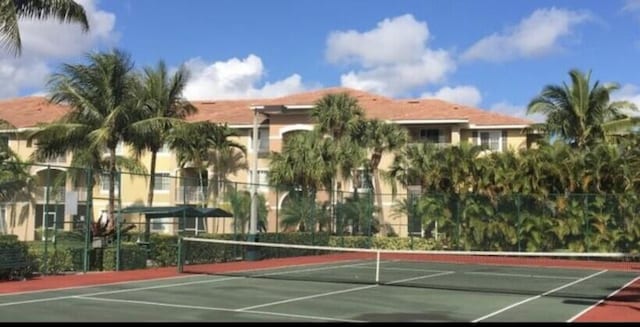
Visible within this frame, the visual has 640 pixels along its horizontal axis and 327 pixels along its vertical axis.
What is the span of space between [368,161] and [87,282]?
2495 centimetres

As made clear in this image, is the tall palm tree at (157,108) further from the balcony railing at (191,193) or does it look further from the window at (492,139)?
the window at (492,139)

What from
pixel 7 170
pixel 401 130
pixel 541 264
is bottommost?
pixel 541 264

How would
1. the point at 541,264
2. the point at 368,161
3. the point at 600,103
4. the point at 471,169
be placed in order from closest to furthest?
the point at 541,264 < the point at 471,169 < the point at 600,103 < the point at 368,161

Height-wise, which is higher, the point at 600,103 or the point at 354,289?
the point at 600,103

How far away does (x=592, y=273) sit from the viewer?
2541 centimetres

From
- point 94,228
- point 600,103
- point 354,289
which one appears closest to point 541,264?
point 600,103

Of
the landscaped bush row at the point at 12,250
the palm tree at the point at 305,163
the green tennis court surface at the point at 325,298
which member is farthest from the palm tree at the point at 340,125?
the landscaped bush row at the point at 12,250

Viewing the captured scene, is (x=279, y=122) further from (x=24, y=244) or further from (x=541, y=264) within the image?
(x=24, y=244)

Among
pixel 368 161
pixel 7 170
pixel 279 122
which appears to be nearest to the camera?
pixel 7 170

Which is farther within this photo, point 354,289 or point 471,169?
point 471,169

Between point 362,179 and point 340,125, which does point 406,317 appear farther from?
point 362,179

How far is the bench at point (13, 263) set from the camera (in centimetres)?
1777

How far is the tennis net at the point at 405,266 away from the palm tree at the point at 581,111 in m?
7.81

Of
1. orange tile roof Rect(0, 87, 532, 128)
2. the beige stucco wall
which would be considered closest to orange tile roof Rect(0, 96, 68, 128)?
orange tile roof Rect(0, 87, 532, 128)
